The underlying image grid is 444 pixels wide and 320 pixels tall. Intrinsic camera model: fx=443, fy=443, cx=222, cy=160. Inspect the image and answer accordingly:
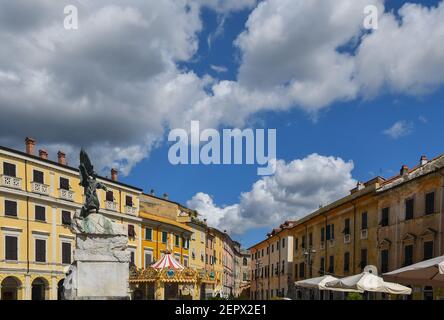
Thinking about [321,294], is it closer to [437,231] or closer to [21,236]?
[437,231]

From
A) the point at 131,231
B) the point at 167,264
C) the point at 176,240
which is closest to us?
the point at 167,264

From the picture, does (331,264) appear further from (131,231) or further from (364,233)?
(131,231)

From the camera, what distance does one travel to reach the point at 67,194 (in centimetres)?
3978

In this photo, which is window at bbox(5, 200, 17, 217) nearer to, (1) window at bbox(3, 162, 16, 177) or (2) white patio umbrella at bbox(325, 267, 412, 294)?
(1) window at bbox(3, 162, 16, 177)

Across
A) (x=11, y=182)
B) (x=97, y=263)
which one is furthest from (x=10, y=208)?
(x=97, y=263)

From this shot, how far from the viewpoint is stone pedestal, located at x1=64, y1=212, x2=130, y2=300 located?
45.2 feet

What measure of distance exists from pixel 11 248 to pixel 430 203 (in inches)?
1162

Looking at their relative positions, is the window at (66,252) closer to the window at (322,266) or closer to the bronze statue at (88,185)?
the window at (322,266)

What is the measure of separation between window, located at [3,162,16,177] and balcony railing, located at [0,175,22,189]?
30 cm

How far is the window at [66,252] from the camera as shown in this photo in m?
38.3

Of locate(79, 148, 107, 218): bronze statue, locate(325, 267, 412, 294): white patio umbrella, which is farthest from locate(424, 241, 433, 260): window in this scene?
locate(79, 148, 107, 218): bronze statue

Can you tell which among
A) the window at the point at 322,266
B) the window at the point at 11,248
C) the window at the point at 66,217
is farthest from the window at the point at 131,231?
the window at the point at 322,266

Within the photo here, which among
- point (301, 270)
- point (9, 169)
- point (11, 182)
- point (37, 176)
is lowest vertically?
point (301, 270)

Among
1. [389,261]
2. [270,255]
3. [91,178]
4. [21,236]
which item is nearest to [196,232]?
[270,255]
